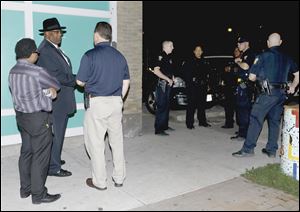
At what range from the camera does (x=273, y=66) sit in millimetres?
6277

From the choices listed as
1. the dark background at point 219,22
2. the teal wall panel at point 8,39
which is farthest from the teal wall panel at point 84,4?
the dark background at point 219,22

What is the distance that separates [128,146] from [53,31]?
279cm

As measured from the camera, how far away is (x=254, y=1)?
2545cm

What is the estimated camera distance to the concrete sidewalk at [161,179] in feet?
15.5

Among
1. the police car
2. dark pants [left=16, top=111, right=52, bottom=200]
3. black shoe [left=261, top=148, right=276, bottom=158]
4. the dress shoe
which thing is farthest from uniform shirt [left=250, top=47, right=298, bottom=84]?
the police car

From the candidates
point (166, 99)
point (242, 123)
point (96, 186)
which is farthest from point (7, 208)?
Answer: point (242, 123)

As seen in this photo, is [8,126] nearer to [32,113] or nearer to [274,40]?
[32,113]

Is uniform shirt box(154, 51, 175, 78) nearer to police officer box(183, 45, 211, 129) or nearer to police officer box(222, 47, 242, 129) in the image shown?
police officer box(183, 45, 211, 129)

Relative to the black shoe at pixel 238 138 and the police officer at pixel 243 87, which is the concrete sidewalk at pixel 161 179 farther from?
the police officer at pixel 243 87

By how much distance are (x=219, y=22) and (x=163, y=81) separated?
69.3ft

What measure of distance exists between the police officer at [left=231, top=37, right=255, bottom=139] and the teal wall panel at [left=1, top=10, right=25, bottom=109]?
4.18m

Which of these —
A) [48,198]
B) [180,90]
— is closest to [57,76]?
[48,198]

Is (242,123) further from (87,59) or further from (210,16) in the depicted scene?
(210,16)

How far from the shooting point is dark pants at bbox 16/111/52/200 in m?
4.54
